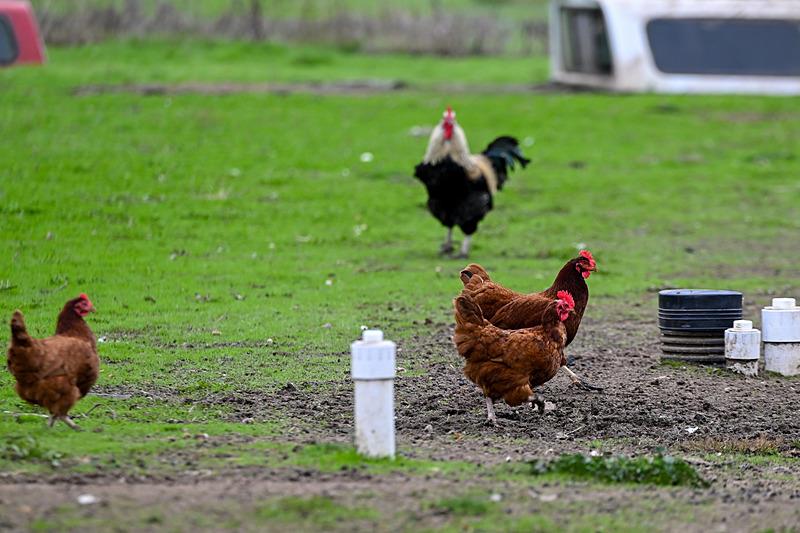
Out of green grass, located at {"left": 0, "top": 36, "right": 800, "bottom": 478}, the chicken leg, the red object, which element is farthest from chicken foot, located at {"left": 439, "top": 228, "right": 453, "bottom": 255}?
the red object

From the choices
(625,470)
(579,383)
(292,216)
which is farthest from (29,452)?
(292,216)

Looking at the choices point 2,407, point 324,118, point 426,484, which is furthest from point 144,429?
point 324,118

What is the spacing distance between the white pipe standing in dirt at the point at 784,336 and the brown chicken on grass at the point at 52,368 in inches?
241

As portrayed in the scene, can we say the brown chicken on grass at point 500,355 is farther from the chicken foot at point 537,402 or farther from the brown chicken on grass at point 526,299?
the brown chicken on grass at point 526,299

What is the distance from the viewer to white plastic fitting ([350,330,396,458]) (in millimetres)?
7184

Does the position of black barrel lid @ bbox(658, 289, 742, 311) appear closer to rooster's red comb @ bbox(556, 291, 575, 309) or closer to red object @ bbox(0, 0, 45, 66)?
rooster's red comb @ bbox(556, 291, 575, 309)

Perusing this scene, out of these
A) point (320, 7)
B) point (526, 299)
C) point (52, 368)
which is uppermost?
point (320, 7)

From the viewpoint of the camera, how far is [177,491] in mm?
6691

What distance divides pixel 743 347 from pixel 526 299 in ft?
7.79

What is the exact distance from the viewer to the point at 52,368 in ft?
25.2

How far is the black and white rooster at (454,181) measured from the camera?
1670 centimetres

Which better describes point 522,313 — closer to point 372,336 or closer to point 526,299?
point 526,299

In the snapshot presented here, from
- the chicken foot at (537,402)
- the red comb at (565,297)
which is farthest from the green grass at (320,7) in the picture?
the chicken foot at (537,402)

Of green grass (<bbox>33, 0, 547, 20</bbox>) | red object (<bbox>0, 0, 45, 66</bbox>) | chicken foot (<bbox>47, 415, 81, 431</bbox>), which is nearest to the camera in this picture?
chicken foot (<bbox>47, 415, 81, 431</bbox>)
